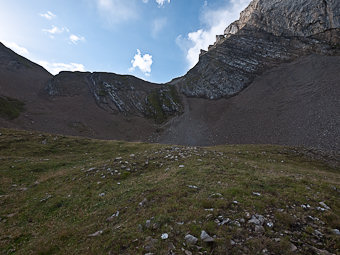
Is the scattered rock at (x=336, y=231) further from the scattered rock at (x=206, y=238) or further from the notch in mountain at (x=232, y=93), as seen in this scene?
the notch in mountain at (x=232, y=93)

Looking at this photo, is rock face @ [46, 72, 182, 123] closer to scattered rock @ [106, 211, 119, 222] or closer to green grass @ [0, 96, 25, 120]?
green grass @ [0, 96, 25, 120]

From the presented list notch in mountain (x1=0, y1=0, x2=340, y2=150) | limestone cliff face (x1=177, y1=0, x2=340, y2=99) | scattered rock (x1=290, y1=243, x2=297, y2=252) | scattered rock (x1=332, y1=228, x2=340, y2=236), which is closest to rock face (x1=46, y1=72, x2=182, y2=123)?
notch in mountain (x1=0, y1=0, x2=340, y2=150)

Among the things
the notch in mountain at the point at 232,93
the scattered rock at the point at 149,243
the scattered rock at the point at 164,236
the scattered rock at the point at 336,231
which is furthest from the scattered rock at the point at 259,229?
the notch in mountain at the point at 232,93

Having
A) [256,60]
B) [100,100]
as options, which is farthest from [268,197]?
[256,60]

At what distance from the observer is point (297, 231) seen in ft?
21.5

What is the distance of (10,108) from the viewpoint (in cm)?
6919

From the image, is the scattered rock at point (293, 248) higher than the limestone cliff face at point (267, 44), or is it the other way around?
the limestone cliff face at point (267, 44)

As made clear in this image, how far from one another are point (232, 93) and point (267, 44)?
4315 cm

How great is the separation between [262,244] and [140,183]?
370 inches

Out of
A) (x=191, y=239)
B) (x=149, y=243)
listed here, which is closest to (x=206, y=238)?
(x=191, y=239)

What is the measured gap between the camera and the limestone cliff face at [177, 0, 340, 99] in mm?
90000

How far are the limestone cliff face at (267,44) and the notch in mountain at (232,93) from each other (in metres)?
0.48

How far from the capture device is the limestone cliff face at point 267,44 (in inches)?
3543

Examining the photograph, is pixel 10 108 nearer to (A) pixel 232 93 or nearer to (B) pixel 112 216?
(B) pixel 112 216
